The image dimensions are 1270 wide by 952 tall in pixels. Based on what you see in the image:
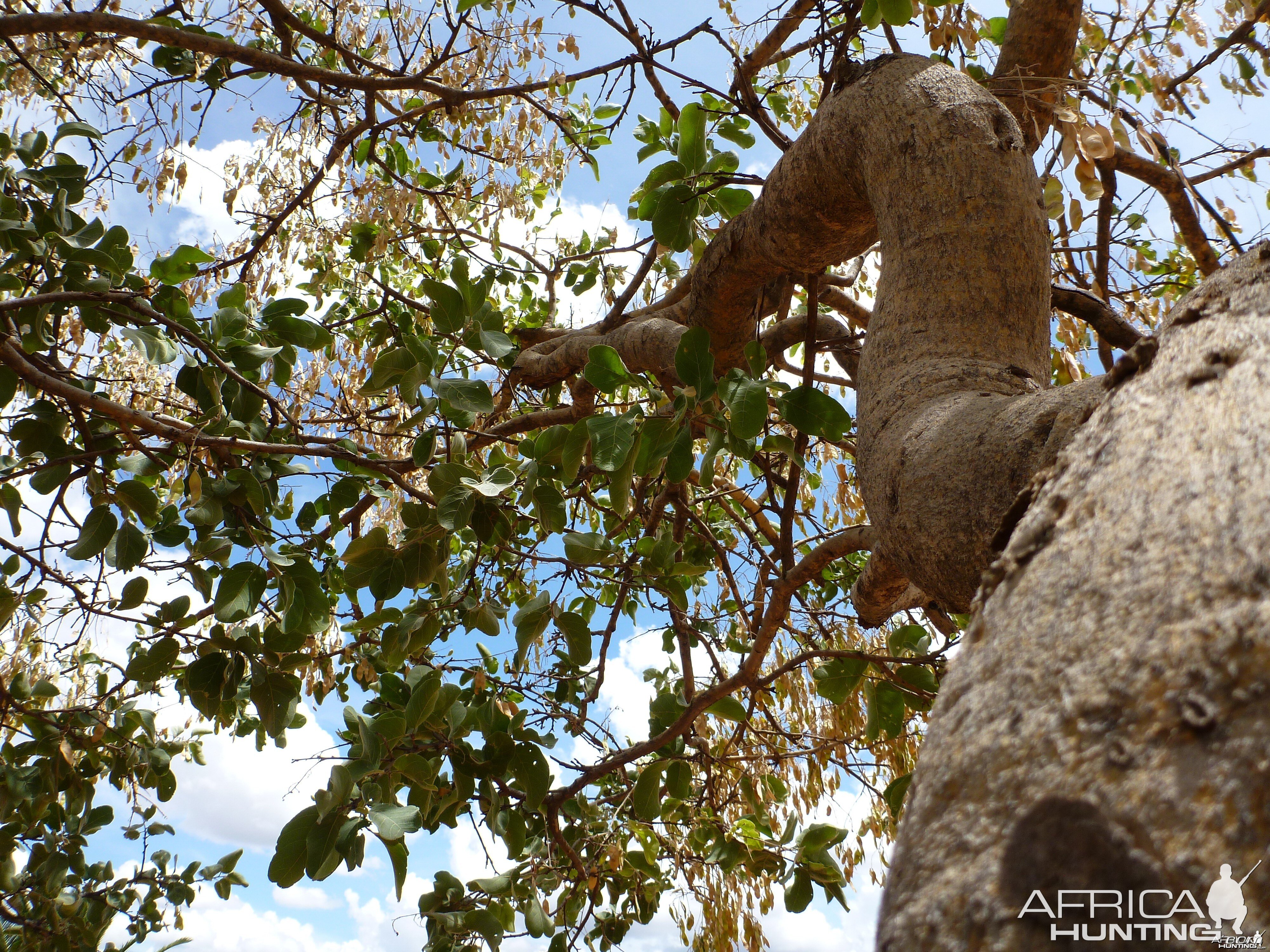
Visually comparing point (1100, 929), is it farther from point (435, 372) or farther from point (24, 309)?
point (24, 309)

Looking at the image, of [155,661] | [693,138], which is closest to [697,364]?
[693,138]

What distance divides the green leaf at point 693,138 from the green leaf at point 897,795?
3.62 feet

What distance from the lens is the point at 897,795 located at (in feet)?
4.51

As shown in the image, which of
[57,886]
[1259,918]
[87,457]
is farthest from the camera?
[57,886]

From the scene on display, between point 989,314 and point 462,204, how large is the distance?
2627 millimetres

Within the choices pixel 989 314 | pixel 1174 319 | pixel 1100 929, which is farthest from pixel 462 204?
pixel 1100 929

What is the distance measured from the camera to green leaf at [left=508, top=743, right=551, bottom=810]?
136 centimetres

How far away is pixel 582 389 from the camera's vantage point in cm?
230

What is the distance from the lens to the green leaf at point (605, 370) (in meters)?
1.24

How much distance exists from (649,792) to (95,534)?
3.31 ft

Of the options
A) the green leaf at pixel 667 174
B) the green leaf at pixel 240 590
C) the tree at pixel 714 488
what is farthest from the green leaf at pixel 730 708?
the green leaf at pixel 667 174

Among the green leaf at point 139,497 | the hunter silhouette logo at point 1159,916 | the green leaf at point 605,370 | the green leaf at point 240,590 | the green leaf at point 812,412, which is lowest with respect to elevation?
the hunter silhouette logo at point 1159,916

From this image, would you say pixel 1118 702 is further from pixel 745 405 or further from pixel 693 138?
pixel 693 138

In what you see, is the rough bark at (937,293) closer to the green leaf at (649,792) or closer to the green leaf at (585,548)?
the green leaf at (585,548)
